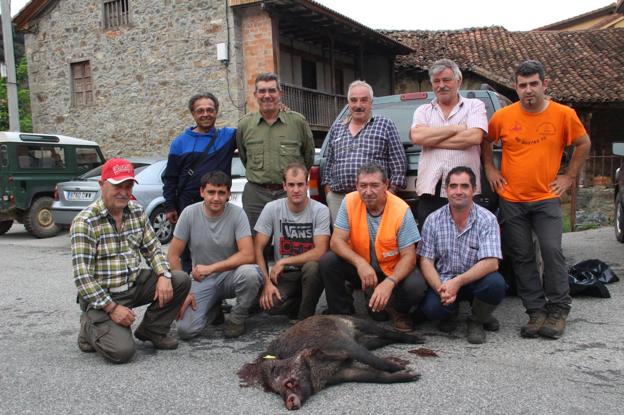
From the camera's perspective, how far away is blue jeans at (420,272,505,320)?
163 inches

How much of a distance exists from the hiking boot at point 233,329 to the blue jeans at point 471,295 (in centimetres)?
146

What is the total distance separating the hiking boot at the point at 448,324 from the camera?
4.49 m

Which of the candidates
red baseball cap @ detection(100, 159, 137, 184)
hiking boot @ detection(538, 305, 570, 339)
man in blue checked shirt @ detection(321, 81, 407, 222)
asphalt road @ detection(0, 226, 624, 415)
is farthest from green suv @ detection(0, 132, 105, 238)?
hiking boot @ detection(538, 305, 570, 339)

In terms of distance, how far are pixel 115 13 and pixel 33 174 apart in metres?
8.48

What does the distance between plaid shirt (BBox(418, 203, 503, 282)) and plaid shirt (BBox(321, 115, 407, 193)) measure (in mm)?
633

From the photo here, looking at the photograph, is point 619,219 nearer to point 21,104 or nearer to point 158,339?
point 158,339

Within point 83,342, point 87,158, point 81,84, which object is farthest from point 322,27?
point 83,342

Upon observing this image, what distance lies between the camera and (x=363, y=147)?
15.9ft

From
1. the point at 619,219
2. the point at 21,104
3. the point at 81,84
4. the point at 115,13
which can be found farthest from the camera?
the point at 21,104

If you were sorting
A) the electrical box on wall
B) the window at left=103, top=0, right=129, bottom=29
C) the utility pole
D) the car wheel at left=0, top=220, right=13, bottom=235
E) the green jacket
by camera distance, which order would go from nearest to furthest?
the green jacket
the car wheel at left=0, top=220, right=13, bottom=235
the utility pole
the electrical box on wall
the window at left=103, top=0, right=129, bottom=29

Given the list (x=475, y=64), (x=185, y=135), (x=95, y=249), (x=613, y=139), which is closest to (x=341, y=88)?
(x=475, y=64)

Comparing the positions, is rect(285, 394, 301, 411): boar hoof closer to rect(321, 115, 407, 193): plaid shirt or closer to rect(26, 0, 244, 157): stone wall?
rect(321, 115, 407, 193): plaid shirt

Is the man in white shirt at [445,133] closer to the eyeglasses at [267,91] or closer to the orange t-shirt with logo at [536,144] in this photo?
the orange t-shirt with logo at [536,144]

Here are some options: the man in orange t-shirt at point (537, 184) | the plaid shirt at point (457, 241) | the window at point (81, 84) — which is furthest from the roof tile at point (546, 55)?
the plaid shirt at point (457, 241)
